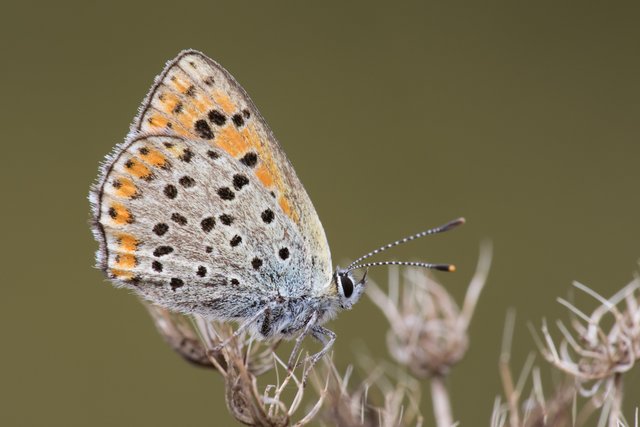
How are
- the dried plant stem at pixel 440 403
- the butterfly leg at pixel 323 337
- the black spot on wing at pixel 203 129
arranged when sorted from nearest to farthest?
the dried plant stem at pixel 440 403 < the butterfly leg at pixel 323 337 < the black spot on wing at pixel 203 129

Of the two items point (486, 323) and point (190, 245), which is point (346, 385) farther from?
point (486, 323)

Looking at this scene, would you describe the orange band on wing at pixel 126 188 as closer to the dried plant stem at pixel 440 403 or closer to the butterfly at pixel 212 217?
the butterfly at pixel 212 217

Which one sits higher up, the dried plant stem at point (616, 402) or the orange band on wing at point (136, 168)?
the orange band on wing at point (136, 168)

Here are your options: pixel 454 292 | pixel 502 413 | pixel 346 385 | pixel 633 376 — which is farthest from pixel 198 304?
pixel 454 292

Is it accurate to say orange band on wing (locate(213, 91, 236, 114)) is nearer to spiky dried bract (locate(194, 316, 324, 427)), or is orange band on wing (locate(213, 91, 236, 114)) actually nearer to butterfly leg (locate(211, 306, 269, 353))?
butterfly leg (locate(211, 306, 269, 353))

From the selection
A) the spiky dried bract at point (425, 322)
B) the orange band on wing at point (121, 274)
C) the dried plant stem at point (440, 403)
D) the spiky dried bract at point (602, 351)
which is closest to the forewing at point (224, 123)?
the spiky dried bract at point (425, 322)

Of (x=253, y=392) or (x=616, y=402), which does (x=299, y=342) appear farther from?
(x=616, y=402)
